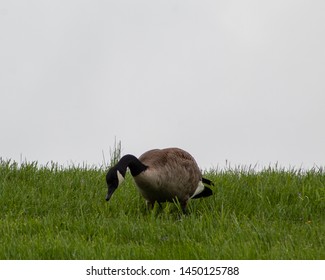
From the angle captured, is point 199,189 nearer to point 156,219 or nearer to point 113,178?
point 156,219

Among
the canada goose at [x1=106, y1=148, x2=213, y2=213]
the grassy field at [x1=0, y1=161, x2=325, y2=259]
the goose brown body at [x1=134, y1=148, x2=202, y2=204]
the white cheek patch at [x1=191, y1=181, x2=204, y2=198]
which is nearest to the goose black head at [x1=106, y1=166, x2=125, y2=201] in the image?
the canada goose at [x1=106, y1=148, x2=213, y2=213]

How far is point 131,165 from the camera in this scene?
10148mm

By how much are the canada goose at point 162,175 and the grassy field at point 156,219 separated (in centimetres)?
29

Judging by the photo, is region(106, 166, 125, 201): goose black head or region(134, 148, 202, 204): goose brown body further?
region(134, 148, 202, 204): goose brown body

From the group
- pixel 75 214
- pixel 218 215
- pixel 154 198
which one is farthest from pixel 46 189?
pixel 218 215

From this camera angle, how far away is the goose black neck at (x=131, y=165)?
10062 mm

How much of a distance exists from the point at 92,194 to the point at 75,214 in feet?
3.16

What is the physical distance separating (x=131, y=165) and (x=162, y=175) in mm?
501

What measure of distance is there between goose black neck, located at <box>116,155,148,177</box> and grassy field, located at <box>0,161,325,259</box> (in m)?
0.65

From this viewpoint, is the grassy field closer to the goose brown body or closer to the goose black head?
the goose brown body

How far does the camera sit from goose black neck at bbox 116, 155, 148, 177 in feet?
33.0
